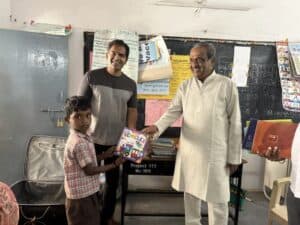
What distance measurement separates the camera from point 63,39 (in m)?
3.08

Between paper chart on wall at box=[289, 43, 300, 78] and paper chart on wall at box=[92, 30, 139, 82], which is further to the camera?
paper chart on wall at box=[289, 43, 300, 78]

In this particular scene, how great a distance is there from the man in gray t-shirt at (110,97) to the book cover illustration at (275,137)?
36.2 inches

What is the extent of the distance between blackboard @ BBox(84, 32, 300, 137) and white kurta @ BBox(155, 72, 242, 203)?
3.72 ft

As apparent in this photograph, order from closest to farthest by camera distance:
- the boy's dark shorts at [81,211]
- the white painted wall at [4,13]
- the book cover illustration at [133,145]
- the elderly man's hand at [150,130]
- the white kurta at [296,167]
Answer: the white kurta at [296,167] → the boy's dark shorts at [81,211] → the book cover illustration at [133,145] → the elderly man's hand at [150,130] → the white painted wall at [4,13]

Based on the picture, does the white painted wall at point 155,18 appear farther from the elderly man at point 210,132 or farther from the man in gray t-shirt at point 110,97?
the elderly man at point 210,132

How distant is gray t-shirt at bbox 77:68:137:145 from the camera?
2.24 m

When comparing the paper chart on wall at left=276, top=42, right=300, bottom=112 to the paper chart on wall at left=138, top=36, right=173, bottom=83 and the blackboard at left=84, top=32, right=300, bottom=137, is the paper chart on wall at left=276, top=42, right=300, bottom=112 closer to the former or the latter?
the blackboard at left=84, top=32, right=300, bottom=137

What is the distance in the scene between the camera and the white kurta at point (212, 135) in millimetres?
2111

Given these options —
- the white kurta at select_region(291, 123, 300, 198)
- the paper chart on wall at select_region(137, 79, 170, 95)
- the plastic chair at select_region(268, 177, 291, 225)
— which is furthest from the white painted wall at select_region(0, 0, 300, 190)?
the white kurta at select_region(291, 123, 300, 198)

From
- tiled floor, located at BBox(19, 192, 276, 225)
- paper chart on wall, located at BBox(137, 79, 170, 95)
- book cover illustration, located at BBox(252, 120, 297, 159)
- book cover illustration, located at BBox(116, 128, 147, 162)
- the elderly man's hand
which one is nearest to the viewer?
book cover illustration, located at BBox(252, 120, 297, 159)

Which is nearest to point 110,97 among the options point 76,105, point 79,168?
point 76,105

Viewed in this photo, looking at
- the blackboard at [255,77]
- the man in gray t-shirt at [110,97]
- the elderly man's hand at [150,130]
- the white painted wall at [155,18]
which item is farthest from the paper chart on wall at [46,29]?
the elderly man's hand at [150,130]

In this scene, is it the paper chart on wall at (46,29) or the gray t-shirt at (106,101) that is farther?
the paper chart on wall at (46,29)

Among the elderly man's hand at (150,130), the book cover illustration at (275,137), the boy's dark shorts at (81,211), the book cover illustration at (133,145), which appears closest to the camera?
the book cover illustration at (275,137)
